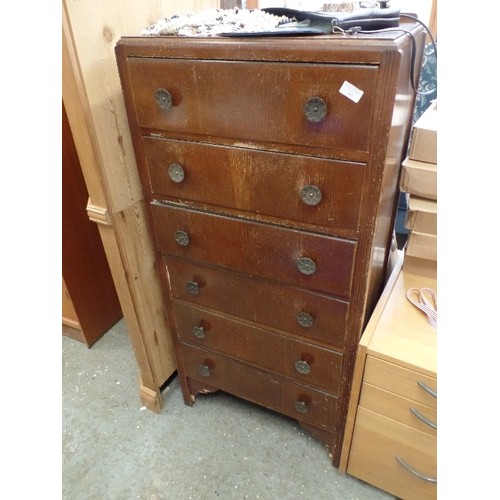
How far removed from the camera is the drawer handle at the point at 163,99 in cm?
85

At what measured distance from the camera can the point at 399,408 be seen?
3.26 ft

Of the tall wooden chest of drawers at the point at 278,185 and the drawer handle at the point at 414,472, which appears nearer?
the tall wooden chest of drawers at the point at 278,185

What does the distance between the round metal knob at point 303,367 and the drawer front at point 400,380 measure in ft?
0.54

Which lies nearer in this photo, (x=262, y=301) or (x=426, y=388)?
(x=426, y=388)

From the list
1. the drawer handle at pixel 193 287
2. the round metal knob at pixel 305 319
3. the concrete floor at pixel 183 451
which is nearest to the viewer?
the round metal knob at pixel 305 319

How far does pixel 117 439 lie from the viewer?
4.58 ft

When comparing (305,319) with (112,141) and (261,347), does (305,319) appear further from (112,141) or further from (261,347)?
(112,141)

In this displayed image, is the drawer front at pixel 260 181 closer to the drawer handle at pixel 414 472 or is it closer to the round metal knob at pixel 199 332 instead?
the round metal knob at pixel 199 332

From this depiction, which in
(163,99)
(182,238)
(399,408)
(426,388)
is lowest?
(399,408)

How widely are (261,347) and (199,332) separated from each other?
0.69ft

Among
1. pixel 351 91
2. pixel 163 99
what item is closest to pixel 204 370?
pixel 163 99

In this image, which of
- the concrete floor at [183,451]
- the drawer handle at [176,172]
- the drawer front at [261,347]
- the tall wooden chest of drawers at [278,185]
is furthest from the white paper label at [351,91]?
the concrete floor at [183,451]

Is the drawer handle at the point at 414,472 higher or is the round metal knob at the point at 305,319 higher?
the round metal knob at the point at 305,319

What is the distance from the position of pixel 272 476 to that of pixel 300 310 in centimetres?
63
